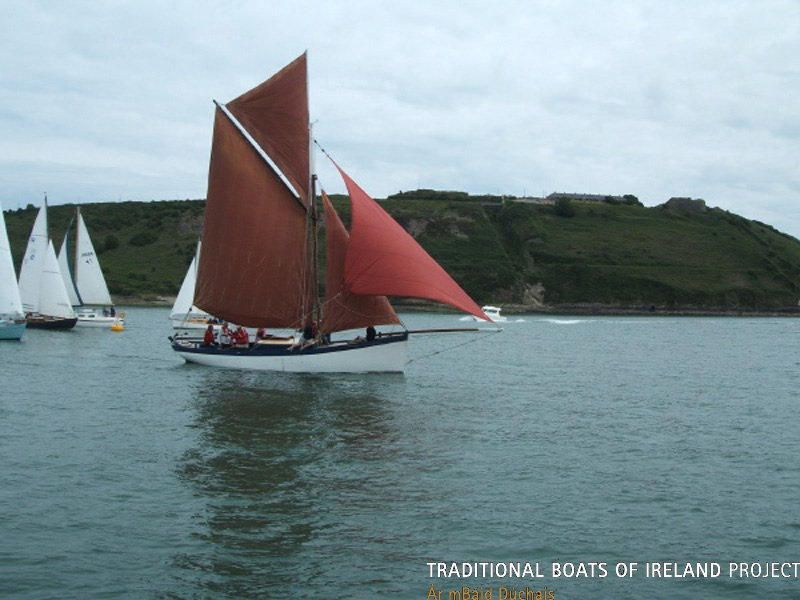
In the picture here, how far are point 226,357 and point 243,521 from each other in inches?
1068

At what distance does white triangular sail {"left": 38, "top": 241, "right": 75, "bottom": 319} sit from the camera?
224 ft

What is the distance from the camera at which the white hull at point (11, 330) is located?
58.1 metres

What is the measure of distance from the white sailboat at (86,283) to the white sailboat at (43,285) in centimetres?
521

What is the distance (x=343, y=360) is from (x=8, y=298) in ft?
87.7

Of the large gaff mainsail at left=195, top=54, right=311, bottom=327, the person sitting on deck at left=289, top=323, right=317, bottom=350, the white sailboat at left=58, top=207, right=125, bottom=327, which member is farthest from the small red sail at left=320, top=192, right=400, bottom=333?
the white sailboat at left=58, top=207, right=125, bottom=327

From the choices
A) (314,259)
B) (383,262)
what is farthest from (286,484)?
(314,259)

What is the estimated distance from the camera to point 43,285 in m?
69.8

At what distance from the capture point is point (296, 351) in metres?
40.7

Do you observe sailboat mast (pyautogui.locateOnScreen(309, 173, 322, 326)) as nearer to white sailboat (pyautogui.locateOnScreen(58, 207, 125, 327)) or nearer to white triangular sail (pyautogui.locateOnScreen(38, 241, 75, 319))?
white triangular sail (pyautogui.locateOnScreen(38, 241, 75, 319))

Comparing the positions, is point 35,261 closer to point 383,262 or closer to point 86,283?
point 86,283

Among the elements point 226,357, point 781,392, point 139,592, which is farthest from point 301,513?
point 781,392

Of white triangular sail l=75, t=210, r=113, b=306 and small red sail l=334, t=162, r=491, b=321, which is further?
white triangular sail l=75, t=210, r=113, b=306

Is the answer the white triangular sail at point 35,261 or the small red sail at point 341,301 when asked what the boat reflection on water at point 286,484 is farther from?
the white triangular sail at point 35,261

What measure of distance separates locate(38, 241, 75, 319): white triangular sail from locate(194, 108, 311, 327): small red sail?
3051 cm
